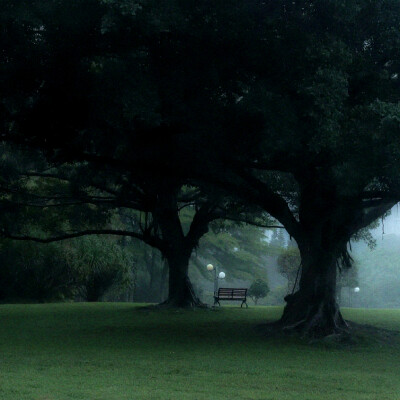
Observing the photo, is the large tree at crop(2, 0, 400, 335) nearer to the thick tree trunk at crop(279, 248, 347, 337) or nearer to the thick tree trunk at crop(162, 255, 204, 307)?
the thick tree trunk at crop(279, 248, 347, 337)

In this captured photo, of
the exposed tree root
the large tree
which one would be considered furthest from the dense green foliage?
the large tree

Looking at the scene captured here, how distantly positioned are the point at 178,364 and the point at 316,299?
6663 mm

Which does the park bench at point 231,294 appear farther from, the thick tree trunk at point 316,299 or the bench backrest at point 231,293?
the thick tree trunk at point 316,299

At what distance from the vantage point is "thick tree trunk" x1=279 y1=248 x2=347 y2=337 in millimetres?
18484

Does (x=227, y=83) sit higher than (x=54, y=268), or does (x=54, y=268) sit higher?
(x=227, y=83)

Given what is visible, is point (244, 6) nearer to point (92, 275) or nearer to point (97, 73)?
point (97, 73)

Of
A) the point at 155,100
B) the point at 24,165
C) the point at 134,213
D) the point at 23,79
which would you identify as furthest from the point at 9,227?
the point at 134,213

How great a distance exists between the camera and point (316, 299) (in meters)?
18.9

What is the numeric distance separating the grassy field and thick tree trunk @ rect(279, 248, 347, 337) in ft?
3.39

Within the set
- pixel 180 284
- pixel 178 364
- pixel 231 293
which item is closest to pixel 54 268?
pixel 231 293

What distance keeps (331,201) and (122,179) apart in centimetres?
981

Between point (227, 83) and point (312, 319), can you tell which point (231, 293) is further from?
point (227, 83)

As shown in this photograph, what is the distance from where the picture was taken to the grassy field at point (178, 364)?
404 inches

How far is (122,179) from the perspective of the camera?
26.7 meters
